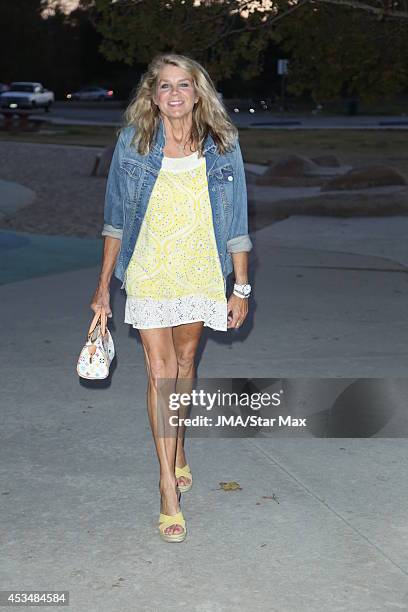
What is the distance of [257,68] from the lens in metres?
11.4

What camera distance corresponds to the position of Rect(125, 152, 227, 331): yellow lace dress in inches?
179

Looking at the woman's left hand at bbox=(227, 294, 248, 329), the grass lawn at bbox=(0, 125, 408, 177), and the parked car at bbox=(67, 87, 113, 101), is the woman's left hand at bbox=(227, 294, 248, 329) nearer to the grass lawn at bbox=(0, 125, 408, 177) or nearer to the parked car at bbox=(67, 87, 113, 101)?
the grass lawn at bbox=(0, 125, 408, 177)

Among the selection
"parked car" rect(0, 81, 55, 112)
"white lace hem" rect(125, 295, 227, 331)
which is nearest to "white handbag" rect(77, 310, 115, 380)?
"white lace hem" rect(125, 295, 227, 331)

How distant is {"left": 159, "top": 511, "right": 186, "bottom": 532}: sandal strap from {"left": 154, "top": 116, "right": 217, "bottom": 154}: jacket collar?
140 centimetres

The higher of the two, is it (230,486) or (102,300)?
(102,300)

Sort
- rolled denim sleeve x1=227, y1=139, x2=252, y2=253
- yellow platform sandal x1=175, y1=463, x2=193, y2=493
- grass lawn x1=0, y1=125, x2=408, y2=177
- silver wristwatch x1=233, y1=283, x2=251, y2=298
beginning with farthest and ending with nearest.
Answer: grass lawn x1=0, y1=125, x2=408, y2=177
yellow platform sandal x1=175, y1=463, x2=193, y2=493
silver wristwatch x1=233, y1=283, x2=251, y2=298
rolled denim sleeve x1=227, y1=139, x2=252, y2=253

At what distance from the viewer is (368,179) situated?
59.6 feet

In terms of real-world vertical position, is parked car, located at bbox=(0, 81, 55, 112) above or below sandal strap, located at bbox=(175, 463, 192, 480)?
below

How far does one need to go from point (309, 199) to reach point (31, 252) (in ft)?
16.2

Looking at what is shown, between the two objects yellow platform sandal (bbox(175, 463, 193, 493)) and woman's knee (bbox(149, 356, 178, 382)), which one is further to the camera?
yellow platform sandal (bbox(175, 463, 193, 493))

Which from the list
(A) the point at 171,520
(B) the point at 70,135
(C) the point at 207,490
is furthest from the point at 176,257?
(B) the point at 70,135

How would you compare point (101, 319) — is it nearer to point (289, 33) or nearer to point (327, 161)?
point (289, 33)

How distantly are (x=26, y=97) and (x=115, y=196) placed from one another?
54830 mm

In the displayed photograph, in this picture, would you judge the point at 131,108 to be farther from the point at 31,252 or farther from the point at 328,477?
the point at 31,252
